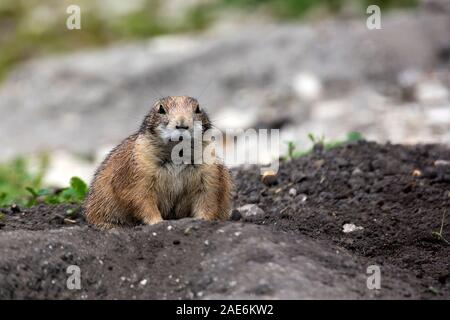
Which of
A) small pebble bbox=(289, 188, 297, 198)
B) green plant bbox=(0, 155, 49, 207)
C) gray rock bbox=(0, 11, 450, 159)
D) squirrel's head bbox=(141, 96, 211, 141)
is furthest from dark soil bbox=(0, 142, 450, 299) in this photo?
gray rock bbox=(0, 11, 450, 159)

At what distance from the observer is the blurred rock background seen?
1479 cm

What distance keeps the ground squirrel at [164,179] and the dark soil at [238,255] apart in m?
0.44

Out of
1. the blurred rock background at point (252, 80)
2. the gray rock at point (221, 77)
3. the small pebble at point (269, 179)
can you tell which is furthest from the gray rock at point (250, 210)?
the gray rock at point (221, 77)

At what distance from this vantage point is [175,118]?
642cm

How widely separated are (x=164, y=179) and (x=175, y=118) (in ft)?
1.41

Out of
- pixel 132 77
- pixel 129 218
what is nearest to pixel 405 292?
pixel 129 218

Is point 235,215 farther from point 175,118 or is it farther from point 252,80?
point 252,80

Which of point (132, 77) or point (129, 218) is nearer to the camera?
point (129, 218)

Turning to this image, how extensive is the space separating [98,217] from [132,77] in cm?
1076

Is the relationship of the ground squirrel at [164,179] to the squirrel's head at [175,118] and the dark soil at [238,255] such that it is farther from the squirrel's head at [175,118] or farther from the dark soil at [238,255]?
the dark soil at [238,255]

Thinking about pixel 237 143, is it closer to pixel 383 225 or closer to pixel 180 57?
pixel 180 57

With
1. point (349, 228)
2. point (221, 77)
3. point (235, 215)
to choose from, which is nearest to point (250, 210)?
point (235, 215)

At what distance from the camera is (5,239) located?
5.68 metres

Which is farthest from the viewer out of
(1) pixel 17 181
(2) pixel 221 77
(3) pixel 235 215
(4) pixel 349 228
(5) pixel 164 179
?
(2) pixel 221 77
